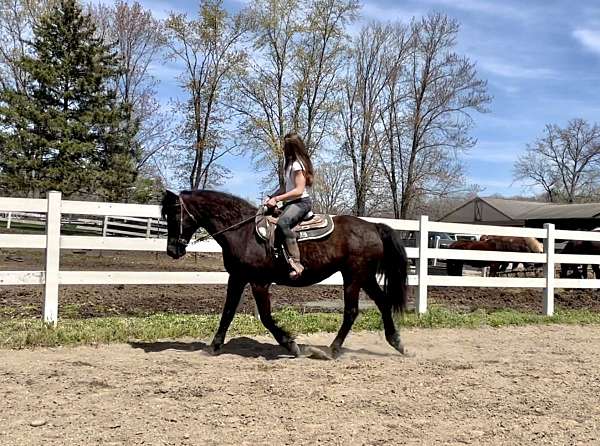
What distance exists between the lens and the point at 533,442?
12.1 feet

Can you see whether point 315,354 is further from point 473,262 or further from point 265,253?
point 473,262

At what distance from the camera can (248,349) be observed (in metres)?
6.70

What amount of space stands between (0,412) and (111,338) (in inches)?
109

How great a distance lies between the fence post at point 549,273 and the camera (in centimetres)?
1085

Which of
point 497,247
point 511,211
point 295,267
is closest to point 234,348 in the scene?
point 295,267

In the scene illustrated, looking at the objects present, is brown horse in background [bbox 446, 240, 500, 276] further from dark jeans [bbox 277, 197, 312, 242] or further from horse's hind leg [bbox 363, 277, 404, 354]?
dark jeans [bbox 277, 197, 312, 242]

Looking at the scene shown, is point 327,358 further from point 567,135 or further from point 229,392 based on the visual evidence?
point 567,135

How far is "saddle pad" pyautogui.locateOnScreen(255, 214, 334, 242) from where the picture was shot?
248 inches

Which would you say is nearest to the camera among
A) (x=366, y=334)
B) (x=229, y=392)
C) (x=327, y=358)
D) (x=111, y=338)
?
(x=229, y=392)

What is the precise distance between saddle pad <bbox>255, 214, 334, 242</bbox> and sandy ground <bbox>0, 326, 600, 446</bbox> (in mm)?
1299

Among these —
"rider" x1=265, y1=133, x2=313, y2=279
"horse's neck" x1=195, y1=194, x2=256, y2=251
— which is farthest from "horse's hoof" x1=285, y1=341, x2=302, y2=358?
"horse's neck" x1=195, y1=194, x2=256, y2=251

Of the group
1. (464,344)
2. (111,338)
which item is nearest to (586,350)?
(464,344)

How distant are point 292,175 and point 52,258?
333 cm

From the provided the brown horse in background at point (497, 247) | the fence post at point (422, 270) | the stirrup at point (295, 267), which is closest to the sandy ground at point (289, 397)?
the stirrup at point (295, 267)
